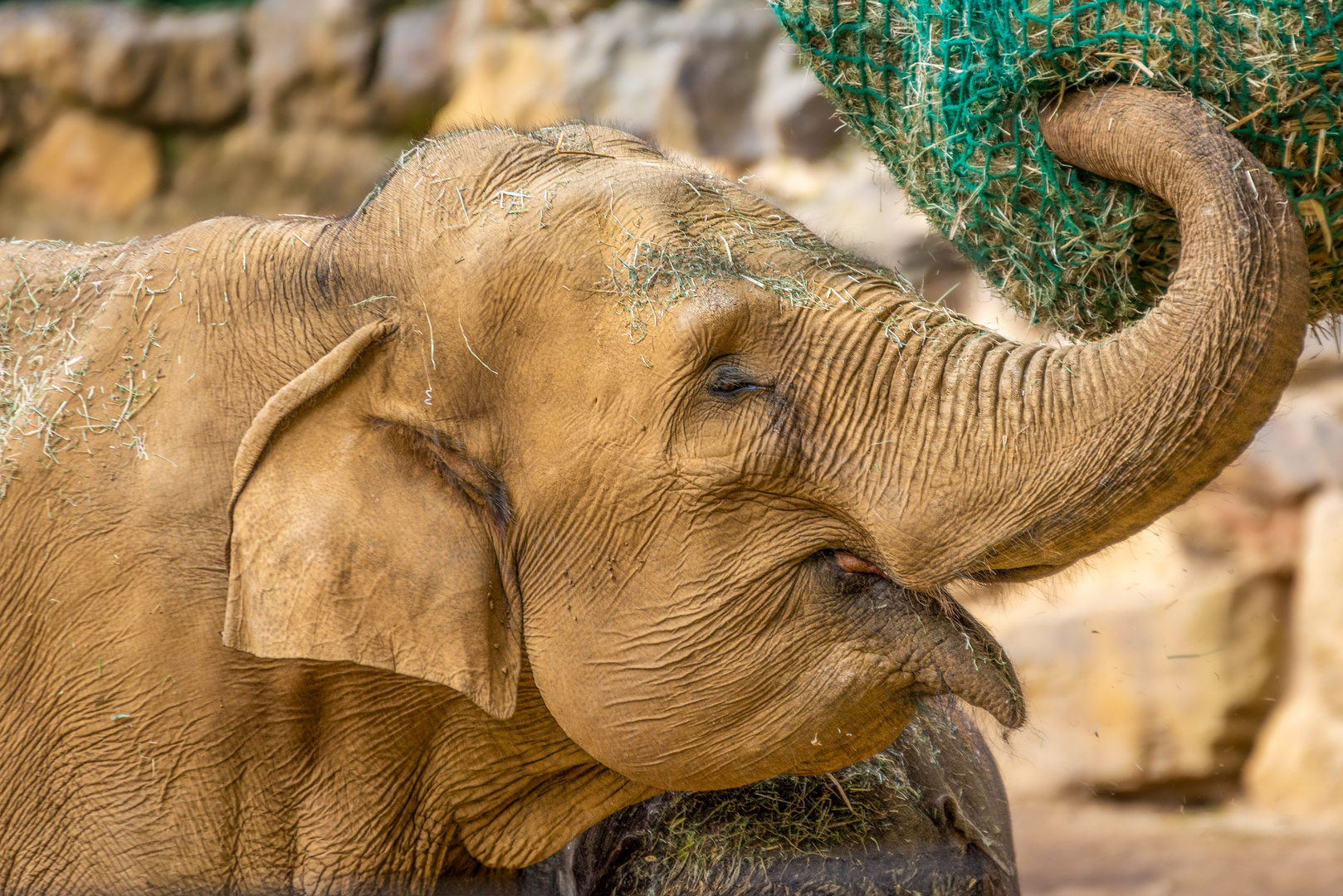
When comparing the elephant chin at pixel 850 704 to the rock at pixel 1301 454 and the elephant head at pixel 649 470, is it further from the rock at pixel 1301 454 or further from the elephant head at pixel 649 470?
the rock at pixel 1301 454

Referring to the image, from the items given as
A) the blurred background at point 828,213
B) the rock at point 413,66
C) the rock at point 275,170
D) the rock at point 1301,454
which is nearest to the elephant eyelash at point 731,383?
the blurred background at point 828,213

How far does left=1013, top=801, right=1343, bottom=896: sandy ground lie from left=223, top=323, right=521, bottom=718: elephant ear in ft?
14.9

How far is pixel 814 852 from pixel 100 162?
11207 millimetres

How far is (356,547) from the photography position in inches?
80.8

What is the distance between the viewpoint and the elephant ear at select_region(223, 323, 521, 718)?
204cm

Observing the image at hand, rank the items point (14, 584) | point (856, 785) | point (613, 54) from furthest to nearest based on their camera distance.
Result: point (613, 54), point (856, 785), point (14, 584)

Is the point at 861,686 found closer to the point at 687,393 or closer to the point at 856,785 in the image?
the point at 687,393

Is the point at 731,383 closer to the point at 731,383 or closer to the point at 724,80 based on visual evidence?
the point at 731,383

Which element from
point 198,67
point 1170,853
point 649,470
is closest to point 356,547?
point 649,470

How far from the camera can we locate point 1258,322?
5.59 feet

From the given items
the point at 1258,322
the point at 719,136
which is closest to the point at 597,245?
the point at 1258,322

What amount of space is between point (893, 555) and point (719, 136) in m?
7.24

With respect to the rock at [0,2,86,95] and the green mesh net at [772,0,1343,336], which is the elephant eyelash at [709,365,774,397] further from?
the rock at [0,2,86,95]

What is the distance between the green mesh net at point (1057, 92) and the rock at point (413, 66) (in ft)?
30.4
